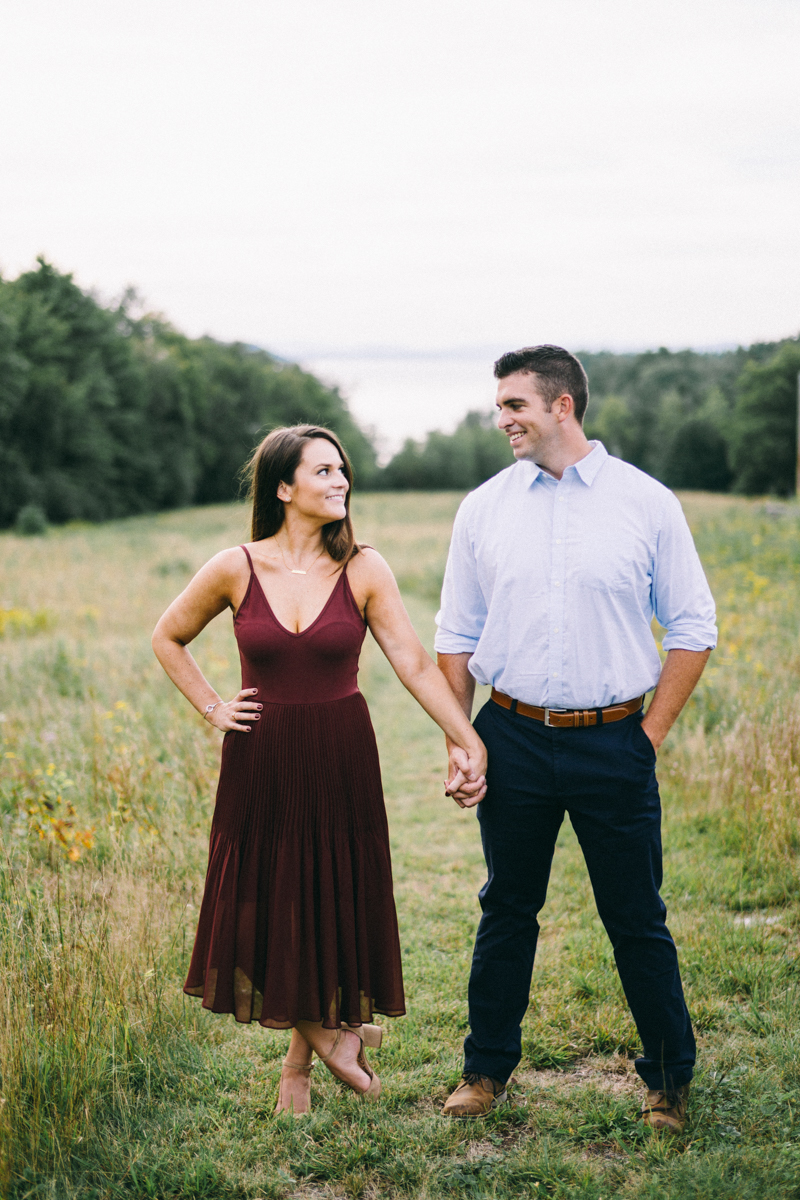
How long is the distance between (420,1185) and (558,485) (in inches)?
84.8

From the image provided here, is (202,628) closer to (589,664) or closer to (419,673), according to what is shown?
(419,673)

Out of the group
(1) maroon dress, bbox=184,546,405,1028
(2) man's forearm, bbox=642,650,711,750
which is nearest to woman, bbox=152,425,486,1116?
(1) maroon dress, bbox=184,546,405,1028

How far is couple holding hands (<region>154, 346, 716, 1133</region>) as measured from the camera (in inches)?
113

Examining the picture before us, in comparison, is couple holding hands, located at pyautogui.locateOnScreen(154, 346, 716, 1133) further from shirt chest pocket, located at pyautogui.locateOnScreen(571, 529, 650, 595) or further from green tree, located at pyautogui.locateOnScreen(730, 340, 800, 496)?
green tree, located at pyautogui.locateOnScreen(730, 340, 800, 496)

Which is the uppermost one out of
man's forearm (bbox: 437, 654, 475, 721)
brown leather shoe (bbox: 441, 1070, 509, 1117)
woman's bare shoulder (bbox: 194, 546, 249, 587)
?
woman's bare shoulder (bbox: 194, 546, 249, 587)

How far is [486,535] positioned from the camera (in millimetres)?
3033

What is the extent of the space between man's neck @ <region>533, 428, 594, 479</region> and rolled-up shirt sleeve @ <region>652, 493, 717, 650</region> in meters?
0.31

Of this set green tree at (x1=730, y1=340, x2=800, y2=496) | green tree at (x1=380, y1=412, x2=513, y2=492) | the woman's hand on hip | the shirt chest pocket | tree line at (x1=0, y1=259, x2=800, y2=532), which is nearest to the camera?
the shirt chest pocket

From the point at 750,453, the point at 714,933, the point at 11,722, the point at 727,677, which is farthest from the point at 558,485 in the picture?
the point at 750,453

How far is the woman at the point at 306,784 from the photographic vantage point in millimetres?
2914

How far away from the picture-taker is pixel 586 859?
2.89 metres

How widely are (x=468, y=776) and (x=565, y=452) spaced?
43.3 inches

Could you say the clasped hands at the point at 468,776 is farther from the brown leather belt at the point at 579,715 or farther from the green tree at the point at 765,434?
the green tree at the point at 765,434

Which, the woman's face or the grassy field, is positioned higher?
the woman's face
